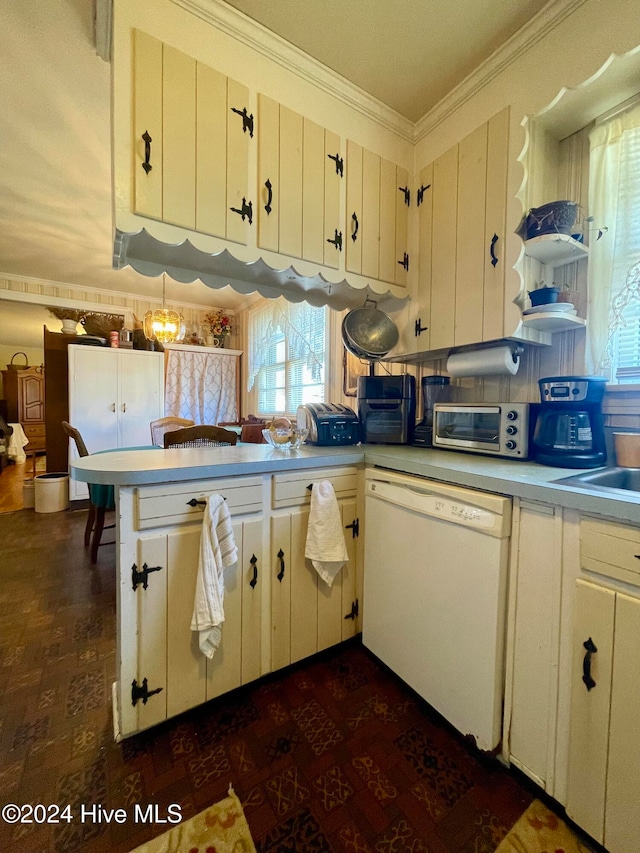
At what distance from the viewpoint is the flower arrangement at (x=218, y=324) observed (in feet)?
17.1

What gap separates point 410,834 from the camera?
35.6 inches

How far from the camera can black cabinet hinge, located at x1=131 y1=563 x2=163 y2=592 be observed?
1.08 metres

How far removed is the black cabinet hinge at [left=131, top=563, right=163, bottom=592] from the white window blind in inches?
93.9

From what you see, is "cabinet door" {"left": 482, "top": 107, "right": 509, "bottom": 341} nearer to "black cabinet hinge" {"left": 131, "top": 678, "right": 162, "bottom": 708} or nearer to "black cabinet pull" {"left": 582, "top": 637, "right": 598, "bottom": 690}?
"black cabinet pull" {"left": 582, "top": 637, "right": 598, "bottom": 690}

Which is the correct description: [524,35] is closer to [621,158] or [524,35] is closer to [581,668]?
[621,158]

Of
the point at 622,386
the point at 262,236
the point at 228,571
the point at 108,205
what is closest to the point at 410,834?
the point at 228,571

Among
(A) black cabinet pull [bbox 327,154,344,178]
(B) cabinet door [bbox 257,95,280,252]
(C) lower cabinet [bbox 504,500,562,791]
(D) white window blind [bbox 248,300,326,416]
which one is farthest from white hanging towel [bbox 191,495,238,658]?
(D) white window blind [bbox 248,300,326,416]

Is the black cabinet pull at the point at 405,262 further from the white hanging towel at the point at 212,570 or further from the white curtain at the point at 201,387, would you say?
the white curtain at the point at 201,387

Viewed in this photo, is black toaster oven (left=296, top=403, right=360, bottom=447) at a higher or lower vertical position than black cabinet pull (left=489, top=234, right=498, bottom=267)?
lower

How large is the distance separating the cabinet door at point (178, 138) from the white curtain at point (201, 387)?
3.74 metres

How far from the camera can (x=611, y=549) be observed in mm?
811

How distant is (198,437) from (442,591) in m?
1.68

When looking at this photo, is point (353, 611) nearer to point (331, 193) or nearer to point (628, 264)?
point (628, 264)

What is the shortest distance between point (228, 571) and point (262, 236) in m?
1.38
